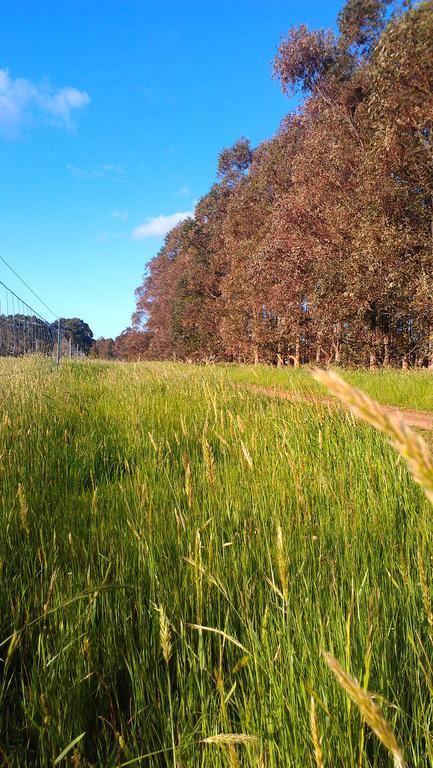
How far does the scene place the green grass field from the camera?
3.69ft

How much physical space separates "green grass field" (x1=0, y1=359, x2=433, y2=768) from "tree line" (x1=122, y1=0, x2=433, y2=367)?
9.25m

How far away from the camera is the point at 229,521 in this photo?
2105mm

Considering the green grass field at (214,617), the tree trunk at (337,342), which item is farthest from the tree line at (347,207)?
the green grass field at (214,617)

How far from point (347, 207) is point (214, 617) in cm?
1803

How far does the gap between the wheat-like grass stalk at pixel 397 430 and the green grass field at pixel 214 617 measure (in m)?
0.51

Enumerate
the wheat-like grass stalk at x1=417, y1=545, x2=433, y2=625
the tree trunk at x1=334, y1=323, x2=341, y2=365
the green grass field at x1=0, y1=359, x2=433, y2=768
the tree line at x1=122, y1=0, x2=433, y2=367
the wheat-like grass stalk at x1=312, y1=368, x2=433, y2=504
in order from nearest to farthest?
1. the wheat-like grass stalk at x1=312, y1=368, x2=433, y2=504
2. the wheat-like grass stalk at x1=417, y1=545, x2=433, y2=625
3. the green grass field at x1=0, y1=359, x2=433, y2=768
4. the tree line at x1=122, y1=0, x2=433, y2=367
5. the tree trunk at x1=334, y1=323, x2=341, y2=365

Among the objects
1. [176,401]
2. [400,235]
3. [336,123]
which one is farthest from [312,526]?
[336,123]

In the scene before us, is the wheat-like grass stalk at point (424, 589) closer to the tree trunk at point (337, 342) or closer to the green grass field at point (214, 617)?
the green grass field at point (214, 617)

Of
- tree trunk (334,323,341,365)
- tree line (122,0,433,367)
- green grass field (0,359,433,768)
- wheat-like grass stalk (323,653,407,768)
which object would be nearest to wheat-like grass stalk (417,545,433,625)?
green grass field (0,359,433,768)

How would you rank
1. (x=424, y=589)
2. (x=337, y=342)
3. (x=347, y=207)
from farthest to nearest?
(x=337, y=342)
(x=347, y=207)
(x=424, y=589)

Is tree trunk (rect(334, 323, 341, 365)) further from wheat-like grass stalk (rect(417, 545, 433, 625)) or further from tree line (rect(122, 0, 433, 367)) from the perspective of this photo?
wheat-like grass stalk (rect(417, 545, 433, 625))

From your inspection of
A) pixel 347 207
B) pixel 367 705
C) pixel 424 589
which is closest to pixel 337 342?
pixel 347 207

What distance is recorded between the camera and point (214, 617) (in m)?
1.69

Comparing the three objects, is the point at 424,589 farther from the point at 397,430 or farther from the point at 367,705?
the point at 397,430
